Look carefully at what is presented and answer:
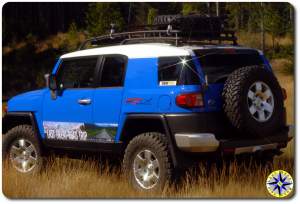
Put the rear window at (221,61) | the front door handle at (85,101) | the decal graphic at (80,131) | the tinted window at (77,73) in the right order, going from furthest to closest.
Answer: the tinted window at (77,73) → the front door handle at (85,101) → the decal graphic at (80,131) → the rear window at (221,61)

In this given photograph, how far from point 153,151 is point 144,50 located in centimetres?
119

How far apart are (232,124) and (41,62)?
606 inches

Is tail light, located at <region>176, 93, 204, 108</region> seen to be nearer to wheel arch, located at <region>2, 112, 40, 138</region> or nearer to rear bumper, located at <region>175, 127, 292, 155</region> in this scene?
rear bumper, located at <region>175, 127, 292, 155</region>

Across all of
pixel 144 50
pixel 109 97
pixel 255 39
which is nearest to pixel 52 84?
pixel 109 97

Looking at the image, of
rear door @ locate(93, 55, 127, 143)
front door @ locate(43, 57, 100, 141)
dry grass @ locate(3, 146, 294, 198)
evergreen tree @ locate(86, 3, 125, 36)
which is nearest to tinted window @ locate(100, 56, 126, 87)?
rear door @ locate(93, 55, 127, 143)

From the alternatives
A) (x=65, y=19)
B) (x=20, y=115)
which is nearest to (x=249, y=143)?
(x=20, y=115)

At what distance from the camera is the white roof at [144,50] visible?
620 cm

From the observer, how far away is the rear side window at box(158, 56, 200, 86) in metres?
5.99

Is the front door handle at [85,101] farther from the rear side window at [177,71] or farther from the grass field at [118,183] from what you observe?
the rear side window at [177,71]

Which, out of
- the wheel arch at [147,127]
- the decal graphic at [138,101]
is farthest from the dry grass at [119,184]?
Answer: the decal graphic at [138,101]

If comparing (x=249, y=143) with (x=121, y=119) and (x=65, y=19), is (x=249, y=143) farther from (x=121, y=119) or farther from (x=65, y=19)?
(x=65, y=19)

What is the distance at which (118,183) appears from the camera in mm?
6492

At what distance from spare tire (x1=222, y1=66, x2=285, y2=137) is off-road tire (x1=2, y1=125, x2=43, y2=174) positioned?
2950 millimetres

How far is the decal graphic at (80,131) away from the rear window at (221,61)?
1260 mm
